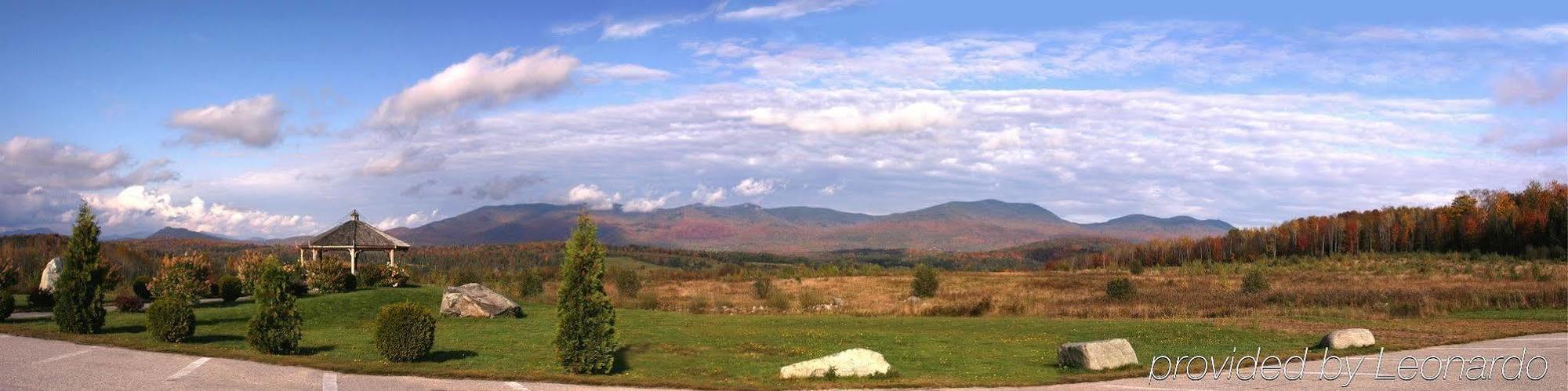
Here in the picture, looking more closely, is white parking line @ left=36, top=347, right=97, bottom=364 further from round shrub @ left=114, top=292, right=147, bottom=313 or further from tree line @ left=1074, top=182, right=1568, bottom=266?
tree line @ left=1074, top=182, right=1568, bottom=266

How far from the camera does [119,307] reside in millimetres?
29500

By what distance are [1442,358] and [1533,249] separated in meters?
68.7

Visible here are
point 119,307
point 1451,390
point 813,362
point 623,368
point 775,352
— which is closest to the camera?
point 1451,390

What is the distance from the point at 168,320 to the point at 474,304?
10.3m

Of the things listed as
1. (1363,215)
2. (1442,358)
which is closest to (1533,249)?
(1363,215)

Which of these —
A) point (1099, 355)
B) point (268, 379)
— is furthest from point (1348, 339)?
point (268, 379)

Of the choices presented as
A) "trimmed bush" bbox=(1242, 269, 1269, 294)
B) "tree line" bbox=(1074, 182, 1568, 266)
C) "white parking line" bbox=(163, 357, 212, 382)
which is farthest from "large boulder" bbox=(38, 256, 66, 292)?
"tree line" bbox=(1074, 182, 1568, 266)

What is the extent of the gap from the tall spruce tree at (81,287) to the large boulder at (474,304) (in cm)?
942

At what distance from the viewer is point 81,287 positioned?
23203 mm

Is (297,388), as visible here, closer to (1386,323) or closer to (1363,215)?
(1386,323)

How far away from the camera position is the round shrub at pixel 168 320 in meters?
21.4

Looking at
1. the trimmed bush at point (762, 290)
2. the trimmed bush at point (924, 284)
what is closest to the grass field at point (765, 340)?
the trimmed bush at point (762, 290)

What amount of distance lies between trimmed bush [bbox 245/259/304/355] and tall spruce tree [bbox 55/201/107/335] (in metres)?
6.80

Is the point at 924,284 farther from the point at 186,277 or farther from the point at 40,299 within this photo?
the point at 40,299
